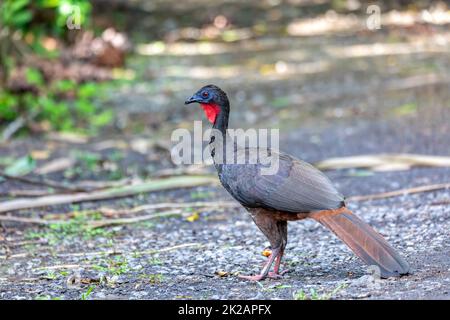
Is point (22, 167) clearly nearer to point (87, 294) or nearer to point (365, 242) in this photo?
point (87, 294)

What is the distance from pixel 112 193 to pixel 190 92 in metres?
5.44

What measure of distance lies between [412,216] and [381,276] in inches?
73.9

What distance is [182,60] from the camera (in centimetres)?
1550

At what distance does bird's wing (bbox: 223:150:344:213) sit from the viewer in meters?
5.05

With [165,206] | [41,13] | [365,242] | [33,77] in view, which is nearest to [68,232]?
[165,206]

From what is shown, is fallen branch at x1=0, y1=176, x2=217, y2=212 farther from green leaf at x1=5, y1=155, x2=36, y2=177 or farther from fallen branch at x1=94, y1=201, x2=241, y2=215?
green leaf at x1=5, y1=155, x2=36, y2=177

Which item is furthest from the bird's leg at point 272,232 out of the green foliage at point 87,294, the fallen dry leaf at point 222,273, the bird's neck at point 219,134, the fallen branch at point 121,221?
the fallen branch at point 121,221

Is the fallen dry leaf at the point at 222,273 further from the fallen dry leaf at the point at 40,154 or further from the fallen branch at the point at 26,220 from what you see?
the fallen dry leaf at the point at 40,154

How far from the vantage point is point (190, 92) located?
13.0 meters

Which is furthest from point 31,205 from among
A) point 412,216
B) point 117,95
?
point 117,95

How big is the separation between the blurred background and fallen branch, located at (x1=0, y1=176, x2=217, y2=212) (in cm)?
6

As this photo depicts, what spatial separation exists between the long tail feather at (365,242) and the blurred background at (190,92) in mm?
1000

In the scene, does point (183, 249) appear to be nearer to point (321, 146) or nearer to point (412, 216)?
point (412, 216)

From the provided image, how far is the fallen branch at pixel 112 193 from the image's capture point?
736 cm
